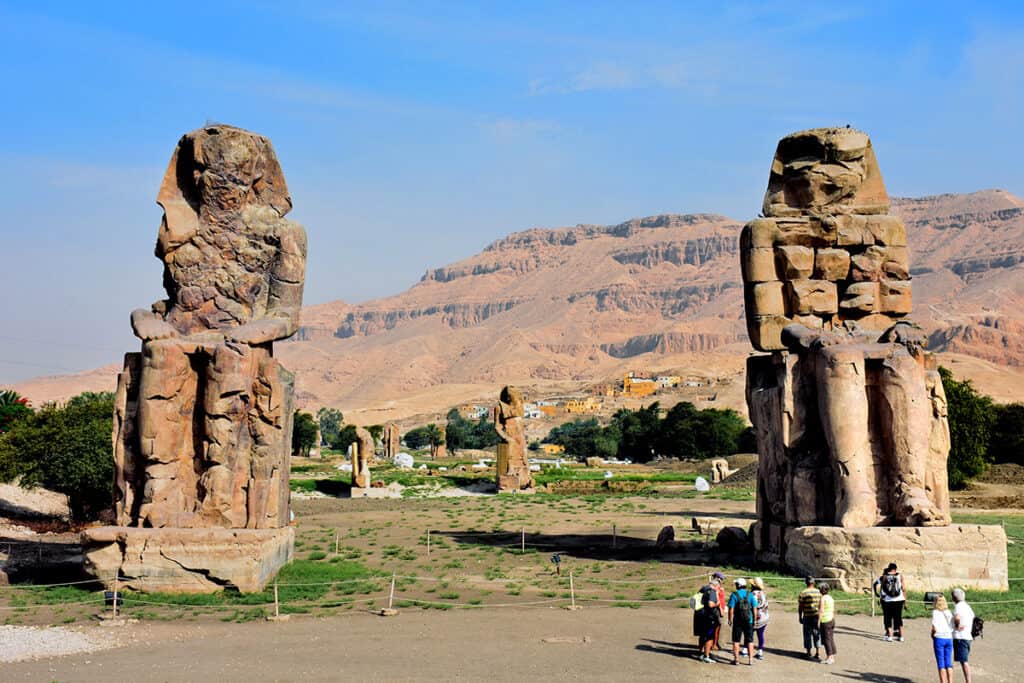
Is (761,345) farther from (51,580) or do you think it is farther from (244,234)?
(51,580)

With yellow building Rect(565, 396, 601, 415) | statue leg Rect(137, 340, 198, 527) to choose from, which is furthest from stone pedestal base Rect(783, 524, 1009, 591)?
yellow building Rect(565, 396, 601, 415)

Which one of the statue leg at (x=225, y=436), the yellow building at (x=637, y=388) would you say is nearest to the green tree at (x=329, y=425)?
the yellow building at (x=637, y=388)

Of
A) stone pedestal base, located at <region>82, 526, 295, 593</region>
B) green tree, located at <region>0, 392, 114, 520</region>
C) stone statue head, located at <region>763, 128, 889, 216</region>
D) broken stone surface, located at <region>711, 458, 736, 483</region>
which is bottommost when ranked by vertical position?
stone pedestal base, located at <region>82, 526, 295, 593</region>

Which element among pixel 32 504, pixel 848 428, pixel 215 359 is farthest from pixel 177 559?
pixel 32 504

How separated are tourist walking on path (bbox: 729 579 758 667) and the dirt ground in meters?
0.16

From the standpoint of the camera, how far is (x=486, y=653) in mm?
9594

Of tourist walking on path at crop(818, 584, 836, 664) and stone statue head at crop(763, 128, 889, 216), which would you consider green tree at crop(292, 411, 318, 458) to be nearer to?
stone statue head at crop(763, 128, 889, 216)

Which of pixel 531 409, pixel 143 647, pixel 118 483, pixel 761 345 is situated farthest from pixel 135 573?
pixel 531 409

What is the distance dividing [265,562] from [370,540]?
6402 mm

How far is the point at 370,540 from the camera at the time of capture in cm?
1870

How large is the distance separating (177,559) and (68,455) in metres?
11.4

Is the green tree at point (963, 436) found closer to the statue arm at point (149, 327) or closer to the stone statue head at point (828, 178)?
the stone statue head at point (828, 178)

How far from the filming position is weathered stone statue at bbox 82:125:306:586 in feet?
41.2

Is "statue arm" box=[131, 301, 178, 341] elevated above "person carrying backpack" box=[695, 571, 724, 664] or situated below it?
above
